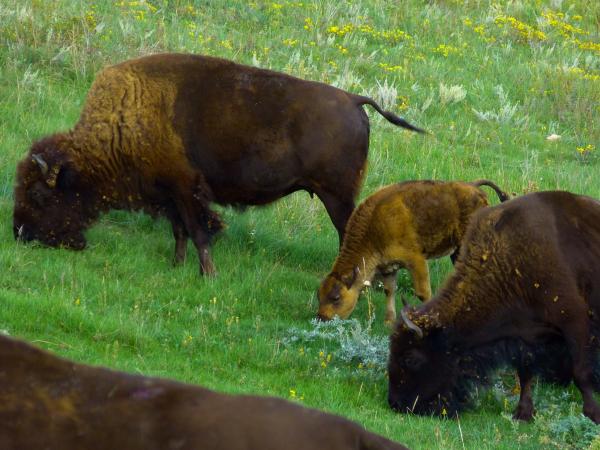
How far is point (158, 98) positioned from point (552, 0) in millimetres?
14000

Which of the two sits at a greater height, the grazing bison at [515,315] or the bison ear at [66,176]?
the grazing bison at [515,315]

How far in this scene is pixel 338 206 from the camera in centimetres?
1015

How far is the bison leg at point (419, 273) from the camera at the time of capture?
978 centimetres

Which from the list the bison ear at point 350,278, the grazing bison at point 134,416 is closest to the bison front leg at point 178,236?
the bison ear at point 350,278

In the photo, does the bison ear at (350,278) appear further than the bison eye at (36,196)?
No

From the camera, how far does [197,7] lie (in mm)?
17516

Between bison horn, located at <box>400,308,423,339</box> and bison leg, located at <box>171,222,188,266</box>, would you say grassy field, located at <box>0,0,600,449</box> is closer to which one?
bison leg, located at <box>171,222,188,266</box>

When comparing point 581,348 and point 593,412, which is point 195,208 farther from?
point 593,412

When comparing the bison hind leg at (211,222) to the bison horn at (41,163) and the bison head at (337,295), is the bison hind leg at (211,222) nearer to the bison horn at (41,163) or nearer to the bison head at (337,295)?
the bison head at (337,295)

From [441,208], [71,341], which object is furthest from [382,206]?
[71,341]

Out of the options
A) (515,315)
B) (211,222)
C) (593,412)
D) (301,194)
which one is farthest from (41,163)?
(593,412)

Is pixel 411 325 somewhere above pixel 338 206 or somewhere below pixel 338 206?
above

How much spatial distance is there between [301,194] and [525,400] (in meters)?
4.56

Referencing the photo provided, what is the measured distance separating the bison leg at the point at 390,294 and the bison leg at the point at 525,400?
6.49 ft
